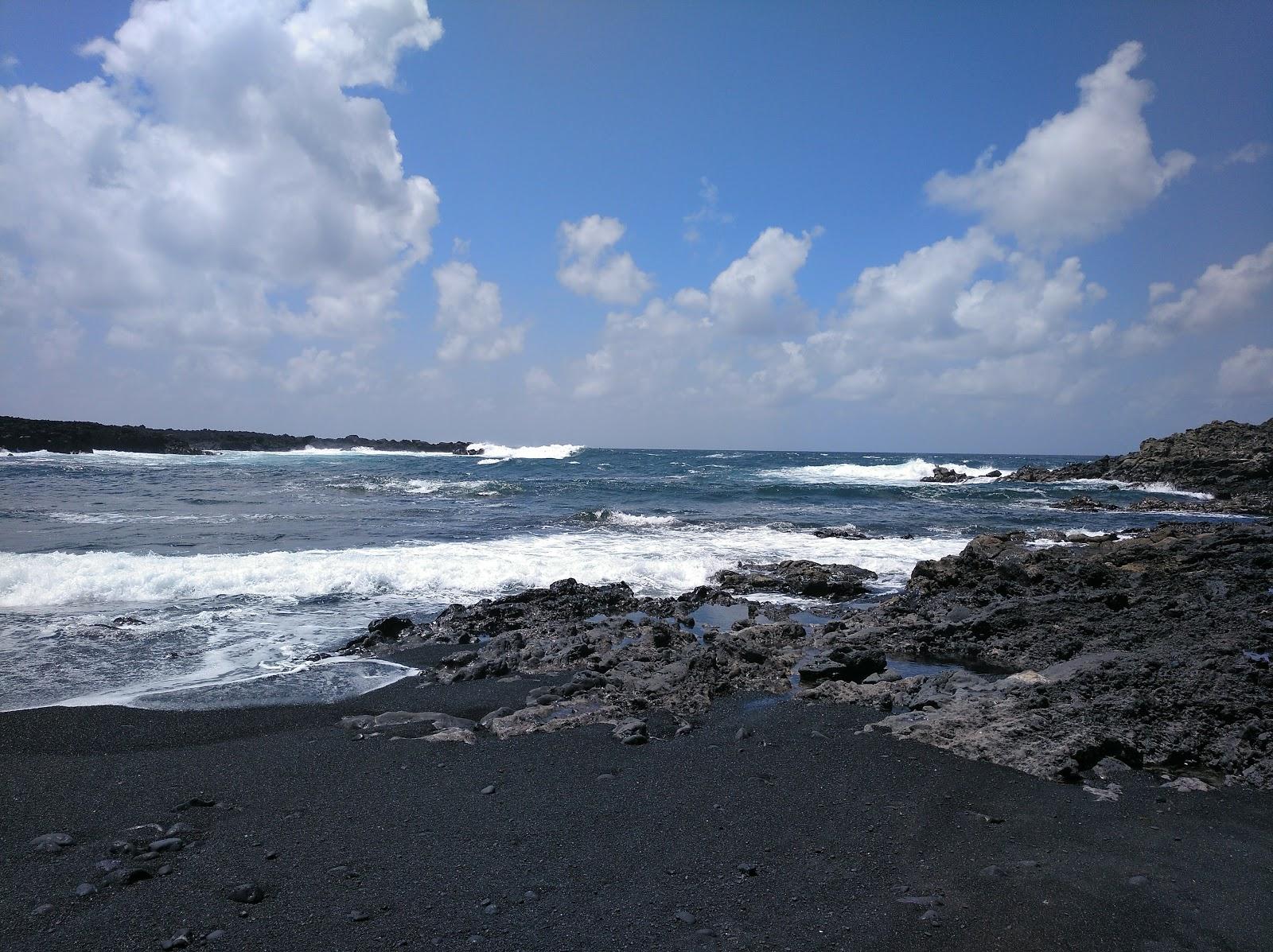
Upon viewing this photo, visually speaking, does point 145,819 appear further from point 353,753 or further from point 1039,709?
point 1039,709

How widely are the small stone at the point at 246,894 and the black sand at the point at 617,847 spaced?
0.05 metres

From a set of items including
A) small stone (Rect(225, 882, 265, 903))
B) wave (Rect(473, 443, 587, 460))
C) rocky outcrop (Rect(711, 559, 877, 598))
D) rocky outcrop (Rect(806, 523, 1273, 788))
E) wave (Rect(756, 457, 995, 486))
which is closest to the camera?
small stone (Rect(225, 882, 265, 903))

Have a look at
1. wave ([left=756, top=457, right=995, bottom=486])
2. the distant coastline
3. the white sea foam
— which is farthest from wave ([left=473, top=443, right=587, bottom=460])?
Result: the white sea foam

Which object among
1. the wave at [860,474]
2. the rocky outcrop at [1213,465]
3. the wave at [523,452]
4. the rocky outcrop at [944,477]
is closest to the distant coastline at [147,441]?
the wave at [523,452]

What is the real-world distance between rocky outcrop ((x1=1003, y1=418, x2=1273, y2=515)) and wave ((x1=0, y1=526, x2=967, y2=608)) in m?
24.0

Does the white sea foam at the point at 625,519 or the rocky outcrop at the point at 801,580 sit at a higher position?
the white sea foam at the point at 625,519

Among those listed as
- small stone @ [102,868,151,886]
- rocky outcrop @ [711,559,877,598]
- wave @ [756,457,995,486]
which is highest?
wave @ [756,457,995,486]

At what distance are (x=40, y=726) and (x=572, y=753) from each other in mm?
4642

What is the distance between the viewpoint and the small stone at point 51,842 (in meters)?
3.83

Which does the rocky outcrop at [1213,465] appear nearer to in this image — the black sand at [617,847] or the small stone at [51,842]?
the black sand at [617,847]

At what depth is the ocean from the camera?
7.63 metres

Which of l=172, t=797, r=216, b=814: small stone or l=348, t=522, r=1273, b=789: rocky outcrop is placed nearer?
l=172, t=797, r=216, b=814: small stone

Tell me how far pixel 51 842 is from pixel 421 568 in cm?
922

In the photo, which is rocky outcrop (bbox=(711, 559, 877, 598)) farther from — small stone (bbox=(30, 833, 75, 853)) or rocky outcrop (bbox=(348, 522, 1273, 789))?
small stone (bbox=(30, 833, 75, 853))
